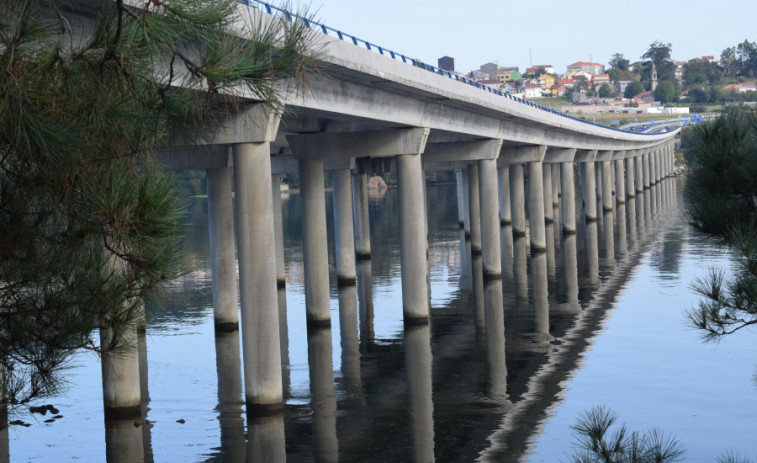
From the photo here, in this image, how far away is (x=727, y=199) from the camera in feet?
39.0

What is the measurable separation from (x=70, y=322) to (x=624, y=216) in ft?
234

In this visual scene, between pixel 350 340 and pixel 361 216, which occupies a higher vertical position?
pixel 361 216

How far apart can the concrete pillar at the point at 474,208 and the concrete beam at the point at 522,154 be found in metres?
2.59

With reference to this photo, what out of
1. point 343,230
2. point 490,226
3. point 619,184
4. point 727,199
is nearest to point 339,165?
point 343,230

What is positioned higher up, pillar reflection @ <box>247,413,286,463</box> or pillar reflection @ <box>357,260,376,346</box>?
pillar reflection @ <box>357,260,376,346</box>

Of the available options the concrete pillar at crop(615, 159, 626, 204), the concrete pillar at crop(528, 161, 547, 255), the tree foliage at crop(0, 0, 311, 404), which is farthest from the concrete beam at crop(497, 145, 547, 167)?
the tree foliage at crop(0, 0, 311, 404)

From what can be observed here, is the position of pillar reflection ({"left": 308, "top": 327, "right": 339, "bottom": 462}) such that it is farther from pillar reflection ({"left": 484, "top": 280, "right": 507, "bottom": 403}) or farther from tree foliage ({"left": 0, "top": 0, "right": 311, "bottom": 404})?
tree foliage ({"left": 0, "top": 0, "right": 311, "bottom": 404})

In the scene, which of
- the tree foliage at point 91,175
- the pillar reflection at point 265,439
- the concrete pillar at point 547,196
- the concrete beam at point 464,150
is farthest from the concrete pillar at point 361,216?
the tree foliage at point 91,175

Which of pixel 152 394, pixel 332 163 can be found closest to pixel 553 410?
pixel 152 394

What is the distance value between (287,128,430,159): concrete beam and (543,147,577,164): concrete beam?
33637 millimetres

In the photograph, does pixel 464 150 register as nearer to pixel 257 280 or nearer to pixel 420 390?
pixel 420 390

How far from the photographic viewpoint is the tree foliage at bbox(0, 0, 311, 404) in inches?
341

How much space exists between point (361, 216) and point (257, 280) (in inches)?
1129

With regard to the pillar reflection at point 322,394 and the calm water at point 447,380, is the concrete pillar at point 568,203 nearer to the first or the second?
the calm water at point 447,380
